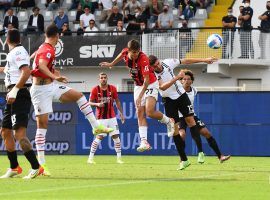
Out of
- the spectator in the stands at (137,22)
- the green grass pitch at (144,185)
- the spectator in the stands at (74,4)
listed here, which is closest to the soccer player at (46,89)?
the green grass pitch at (144,185)

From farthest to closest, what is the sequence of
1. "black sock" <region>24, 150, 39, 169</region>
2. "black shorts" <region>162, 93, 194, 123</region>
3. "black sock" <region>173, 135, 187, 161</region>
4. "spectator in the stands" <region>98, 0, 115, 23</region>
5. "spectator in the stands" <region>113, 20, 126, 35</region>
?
"spectator in the stands" <region>98, 0, 115, 23</region> < "spectator in the stands" <region>113, 20, 126, 35</region> < "black shorts" <region>162, 93, 194, 123</region> < "black sock" <region>173, 135, 187, 161</region> < "black sock" <region>24, 150, 39, 169</region>

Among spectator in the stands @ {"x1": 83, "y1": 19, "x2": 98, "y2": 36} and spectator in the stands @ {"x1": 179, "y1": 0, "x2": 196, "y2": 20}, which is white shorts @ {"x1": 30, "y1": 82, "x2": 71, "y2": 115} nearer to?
spectator in the stands @ {"x1": 83, "y1": 19, "x2": 98, "y2": 36}

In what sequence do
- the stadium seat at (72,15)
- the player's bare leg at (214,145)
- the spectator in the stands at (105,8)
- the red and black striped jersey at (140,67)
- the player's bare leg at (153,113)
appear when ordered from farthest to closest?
1. the stadium seat at (72,15)
2. the spectator in the stands at (105,8)
3. the player's bare leg at (214,145)
4. the player's bare leg at (153,113)
5. the red and black striped jersey at (140,67)

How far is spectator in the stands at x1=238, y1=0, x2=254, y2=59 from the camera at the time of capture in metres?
35.3

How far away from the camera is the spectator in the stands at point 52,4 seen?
40.2m

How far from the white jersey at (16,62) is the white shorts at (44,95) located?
667 millimetres

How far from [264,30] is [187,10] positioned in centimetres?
370

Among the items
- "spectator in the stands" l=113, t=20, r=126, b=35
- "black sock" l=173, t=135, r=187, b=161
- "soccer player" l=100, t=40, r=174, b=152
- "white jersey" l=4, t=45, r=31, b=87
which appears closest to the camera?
"white jersey" l=4, t=45, r=31, b=87

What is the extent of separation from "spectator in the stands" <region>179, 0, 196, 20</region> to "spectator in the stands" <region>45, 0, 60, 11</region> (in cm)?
551

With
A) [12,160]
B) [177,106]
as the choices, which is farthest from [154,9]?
[12,160]

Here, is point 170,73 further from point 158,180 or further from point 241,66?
point 241,66

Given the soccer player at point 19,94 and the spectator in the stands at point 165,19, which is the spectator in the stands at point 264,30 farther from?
the soccer player at point 19,94

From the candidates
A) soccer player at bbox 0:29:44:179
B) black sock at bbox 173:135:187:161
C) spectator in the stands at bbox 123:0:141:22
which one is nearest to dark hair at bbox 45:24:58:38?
soccer player at bbox 0:29:44:179

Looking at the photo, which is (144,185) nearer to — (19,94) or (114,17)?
(19,94)
